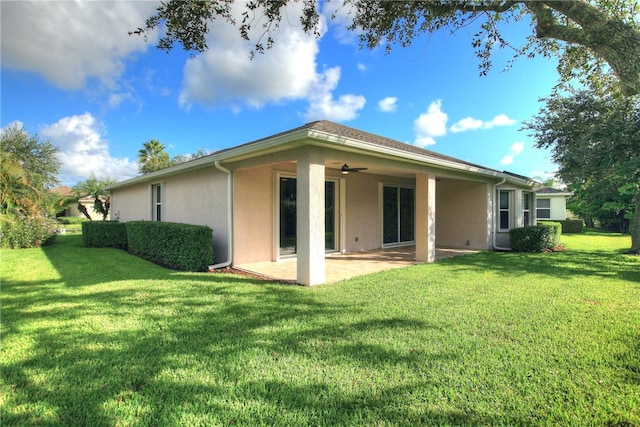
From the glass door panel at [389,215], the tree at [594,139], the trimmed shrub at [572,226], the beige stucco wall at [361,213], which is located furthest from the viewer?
the trimmed shrub at [572,226]

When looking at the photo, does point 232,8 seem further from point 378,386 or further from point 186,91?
point 186,91

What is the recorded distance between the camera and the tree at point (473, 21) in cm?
439

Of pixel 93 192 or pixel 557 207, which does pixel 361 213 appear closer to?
pixel 557 207

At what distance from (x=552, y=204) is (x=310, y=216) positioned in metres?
31.6

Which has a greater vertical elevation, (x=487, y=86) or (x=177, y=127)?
(x=177, y=127)

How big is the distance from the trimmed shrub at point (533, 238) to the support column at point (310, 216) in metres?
8.98

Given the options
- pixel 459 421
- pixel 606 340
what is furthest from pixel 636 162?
pixel 459 421

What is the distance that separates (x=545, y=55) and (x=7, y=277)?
1376cm

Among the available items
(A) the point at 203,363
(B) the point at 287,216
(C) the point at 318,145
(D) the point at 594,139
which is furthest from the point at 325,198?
(D) the point at 594,139

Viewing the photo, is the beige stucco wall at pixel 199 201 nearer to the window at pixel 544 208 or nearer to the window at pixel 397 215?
the window at pixel 397 215

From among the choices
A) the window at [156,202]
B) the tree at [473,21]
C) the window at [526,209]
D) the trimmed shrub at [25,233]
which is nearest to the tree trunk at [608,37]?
the tree at [473,21]

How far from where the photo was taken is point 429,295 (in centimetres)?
555

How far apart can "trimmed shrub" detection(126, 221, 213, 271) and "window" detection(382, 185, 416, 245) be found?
7.01 m

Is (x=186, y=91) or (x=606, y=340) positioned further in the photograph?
(x=186, y=91)
